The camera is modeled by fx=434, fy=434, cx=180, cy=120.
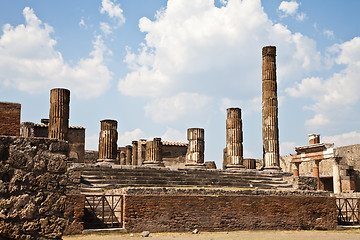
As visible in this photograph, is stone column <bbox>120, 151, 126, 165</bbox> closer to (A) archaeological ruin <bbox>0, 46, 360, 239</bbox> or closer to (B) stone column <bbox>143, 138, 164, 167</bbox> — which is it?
(A) archaeological ruin <bbox>0, 46, 360, 239</bbox>

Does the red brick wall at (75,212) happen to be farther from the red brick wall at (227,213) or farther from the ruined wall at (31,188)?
the ruined wall at (31,188)

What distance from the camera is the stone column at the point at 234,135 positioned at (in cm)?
2014

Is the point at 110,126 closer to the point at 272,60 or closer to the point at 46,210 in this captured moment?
the point at 272,60

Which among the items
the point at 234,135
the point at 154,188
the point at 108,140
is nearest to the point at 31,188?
the point at 154,188

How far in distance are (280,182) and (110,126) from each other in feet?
23.2

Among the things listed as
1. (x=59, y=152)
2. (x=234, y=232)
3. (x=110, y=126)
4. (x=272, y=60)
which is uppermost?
(x=272, y=60)

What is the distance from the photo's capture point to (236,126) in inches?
802

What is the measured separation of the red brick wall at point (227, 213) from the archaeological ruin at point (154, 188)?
25 mm

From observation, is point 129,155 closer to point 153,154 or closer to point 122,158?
point 122,158

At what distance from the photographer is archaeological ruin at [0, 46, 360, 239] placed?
14.1 ft

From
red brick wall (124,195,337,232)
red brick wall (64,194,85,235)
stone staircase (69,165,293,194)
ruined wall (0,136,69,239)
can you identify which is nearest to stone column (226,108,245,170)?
stone staircase (69,165,293,194)

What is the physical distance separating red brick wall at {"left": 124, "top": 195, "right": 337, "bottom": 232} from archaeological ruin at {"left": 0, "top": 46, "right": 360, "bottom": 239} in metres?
0.02

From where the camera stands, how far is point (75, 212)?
31.7 ft

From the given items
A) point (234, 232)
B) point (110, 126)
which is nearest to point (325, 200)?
point (234, 232)
